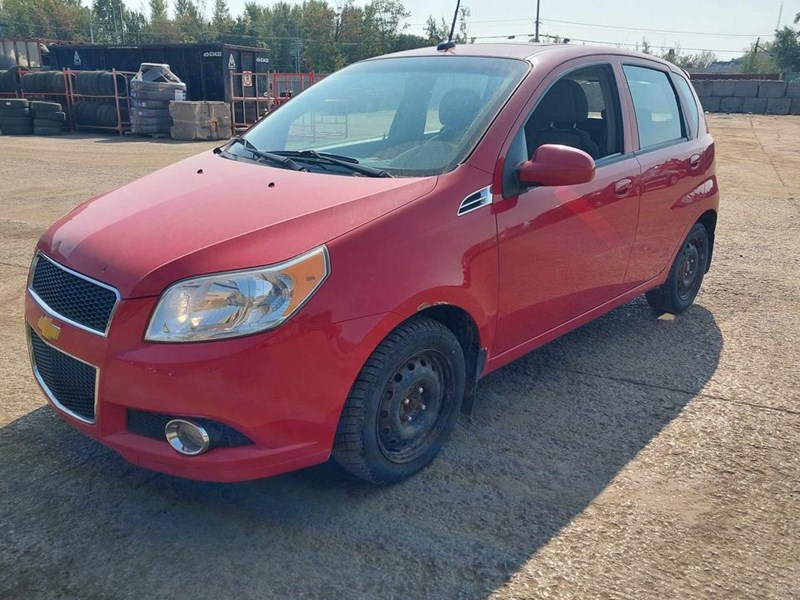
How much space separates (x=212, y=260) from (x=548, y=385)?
232 cm

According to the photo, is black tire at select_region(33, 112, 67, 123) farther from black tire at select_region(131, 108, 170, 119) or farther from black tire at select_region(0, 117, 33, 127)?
black tire at select_region(131, 108, 170, 119)

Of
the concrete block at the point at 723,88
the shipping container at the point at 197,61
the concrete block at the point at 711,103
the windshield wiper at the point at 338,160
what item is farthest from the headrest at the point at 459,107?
the concrete block at the point at 723,88

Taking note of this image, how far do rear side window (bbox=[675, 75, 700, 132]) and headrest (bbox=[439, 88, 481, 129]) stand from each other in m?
2.22

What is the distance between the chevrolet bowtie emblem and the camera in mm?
2701

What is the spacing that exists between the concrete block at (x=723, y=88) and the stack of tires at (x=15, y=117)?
29601 millimetres

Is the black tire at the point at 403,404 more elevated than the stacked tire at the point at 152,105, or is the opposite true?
the stacked tire at the point at 152,105

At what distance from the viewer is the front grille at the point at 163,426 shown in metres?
2.45

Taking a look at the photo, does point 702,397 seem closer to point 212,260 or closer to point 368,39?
point 212,260

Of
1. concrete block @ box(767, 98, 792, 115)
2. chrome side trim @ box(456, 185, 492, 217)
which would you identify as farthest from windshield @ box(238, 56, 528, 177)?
concrete block @ box(767, 98, 792, 115)

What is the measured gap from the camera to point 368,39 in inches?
2867

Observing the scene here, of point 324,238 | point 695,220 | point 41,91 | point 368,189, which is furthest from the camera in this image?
point 41,91

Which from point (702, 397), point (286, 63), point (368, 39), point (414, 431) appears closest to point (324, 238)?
point (414, 431)

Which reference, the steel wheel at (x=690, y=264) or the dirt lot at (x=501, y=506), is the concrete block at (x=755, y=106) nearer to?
the steel wheel at (x=690, y=264)

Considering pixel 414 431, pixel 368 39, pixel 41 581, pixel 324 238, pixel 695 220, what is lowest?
pixel 41 581
